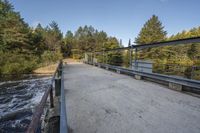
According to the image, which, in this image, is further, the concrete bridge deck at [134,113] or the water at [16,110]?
the water at [16,110]

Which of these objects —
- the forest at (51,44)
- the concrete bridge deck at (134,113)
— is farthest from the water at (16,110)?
the forest at (51,44)

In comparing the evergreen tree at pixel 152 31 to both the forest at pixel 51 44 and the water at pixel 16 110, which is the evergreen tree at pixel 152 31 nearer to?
the forest at pixel 51 44

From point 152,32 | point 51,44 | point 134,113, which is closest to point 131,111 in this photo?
point 134,113

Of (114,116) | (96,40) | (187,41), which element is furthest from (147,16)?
(114,116)

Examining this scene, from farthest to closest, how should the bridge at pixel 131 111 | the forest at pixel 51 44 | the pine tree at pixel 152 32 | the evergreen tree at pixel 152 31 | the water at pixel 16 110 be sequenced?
the evergreen tree at pixel 152 31
the pine tree at pixel 152 32
the forest at pixel 51 44
the water at pixel 16 110
the bridge at pixel 131 111

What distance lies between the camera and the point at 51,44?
118ft

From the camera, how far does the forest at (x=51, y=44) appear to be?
1700 centimetres

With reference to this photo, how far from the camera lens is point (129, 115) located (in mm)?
2285

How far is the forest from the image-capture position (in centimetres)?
1700

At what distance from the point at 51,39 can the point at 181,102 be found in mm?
36702

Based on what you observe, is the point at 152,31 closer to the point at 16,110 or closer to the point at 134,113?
the point at 16,110

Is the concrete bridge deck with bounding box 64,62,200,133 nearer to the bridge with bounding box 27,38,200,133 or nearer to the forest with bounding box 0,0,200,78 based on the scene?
the bridge with bounding box 27,38,200,133

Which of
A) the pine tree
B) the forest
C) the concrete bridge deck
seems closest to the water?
the concrete bridge deck

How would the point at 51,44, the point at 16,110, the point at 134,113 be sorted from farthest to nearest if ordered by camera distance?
the point at 51,44, the point at 16,110, the point at 134,113
